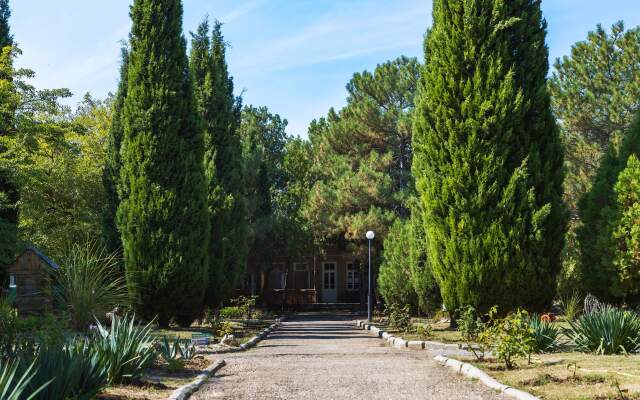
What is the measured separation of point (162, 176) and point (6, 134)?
23.3 ft

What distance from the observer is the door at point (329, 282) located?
43.3 meters

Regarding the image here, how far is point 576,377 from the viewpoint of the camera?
7.73 m

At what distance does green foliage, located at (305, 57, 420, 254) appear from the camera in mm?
31750

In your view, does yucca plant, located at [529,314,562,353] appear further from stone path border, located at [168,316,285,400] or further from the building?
the building

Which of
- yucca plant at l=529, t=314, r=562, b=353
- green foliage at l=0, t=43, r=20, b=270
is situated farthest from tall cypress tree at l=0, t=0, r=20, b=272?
yucca plant at l=529, t=314, r=562, b=353

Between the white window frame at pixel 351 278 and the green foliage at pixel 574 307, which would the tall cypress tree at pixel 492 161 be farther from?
the white window frame at pixel 351 278

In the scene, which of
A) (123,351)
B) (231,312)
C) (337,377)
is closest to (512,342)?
(337,377)

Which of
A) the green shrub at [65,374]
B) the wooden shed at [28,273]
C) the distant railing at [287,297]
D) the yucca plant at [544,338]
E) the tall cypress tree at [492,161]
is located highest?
the tall cypress tree at [492,161]

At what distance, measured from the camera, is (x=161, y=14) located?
18297mm

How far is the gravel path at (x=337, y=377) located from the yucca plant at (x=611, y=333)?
Answer: 261 centimetres

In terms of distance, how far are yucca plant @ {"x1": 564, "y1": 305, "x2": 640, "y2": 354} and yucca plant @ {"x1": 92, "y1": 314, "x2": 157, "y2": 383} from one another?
7.03 meters

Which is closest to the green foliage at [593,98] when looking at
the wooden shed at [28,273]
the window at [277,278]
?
the wooden shed at [28,273]

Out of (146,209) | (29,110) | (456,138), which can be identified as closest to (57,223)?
(29,110)

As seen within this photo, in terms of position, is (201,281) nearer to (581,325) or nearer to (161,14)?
(161,14)
